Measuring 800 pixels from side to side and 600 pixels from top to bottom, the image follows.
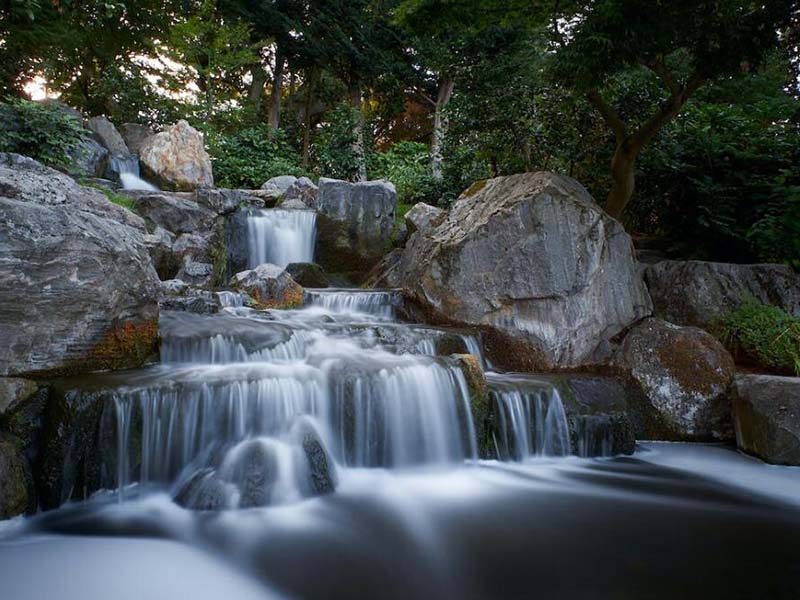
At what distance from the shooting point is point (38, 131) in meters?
9.20

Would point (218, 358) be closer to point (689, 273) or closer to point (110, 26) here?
point (689, 273)

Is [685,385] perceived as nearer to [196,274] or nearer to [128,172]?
[196,274]

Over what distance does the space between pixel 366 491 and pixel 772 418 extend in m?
3.94

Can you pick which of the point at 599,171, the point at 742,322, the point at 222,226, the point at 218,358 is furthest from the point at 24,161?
the point at 742,322

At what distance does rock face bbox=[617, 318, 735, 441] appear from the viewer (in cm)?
562

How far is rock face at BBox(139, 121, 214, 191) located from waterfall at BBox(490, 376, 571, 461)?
32.8ft

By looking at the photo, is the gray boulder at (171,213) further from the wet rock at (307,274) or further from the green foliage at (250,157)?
the green foliage at (250,157)

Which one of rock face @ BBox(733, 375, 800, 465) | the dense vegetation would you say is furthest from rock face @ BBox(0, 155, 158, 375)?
rock face @ BBox(733, 375, 800, 465)

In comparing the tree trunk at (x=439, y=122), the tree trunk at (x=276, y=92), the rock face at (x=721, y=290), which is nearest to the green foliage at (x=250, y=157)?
the tree trunk at (x=276, y=92)

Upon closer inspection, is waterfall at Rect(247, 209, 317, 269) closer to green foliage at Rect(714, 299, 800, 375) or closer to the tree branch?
the tree branch

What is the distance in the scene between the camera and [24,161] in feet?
24.5

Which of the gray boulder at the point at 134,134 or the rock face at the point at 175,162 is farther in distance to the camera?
the gray boulder at the point at 134,134

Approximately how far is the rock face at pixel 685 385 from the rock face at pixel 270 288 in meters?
4.94

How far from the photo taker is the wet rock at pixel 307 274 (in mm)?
10094
